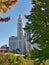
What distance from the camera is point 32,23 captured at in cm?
1862

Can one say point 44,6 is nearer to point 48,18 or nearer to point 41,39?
point 48,18

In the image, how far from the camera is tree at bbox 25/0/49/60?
17.4 metres

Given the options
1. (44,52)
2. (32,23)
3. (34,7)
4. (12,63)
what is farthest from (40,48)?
(12,63)

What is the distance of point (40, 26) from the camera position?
59.5 ft

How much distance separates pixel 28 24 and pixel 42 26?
1575mm

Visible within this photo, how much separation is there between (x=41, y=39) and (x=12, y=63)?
24781 mm

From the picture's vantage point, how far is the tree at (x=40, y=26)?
57.1 ft

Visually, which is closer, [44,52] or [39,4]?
[44,52]

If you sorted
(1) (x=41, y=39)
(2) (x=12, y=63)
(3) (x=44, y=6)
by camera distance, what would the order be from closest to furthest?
(1) (x=41, y=39), (3) (x=44, y=6), (2) (x=12, y=63)

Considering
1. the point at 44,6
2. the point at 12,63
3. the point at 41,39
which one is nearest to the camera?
the point at 41,39

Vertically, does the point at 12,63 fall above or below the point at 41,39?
below

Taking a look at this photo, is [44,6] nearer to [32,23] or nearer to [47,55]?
[32,23]

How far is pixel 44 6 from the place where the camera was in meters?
18.5

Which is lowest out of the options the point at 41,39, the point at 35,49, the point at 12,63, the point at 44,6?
the point at 12,63
